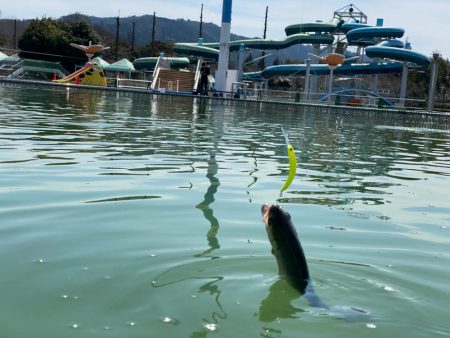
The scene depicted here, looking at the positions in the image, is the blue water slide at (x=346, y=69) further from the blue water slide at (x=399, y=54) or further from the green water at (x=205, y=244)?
the green water at (x=205, y=244)

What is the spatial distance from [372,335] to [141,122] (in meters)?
12.5

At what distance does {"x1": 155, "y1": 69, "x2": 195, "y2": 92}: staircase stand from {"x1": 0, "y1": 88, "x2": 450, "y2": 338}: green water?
86.4 feet

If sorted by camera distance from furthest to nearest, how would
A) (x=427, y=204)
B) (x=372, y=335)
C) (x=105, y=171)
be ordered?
(x=105, y=171) → (x=427, y=204) → (x=372, y=335)

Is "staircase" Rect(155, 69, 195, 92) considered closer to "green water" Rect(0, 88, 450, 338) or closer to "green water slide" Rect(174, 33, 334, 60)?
"green water slide" Rect(174, 33, 334, 60)

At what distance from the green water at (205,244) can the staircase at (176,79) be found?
2635cm

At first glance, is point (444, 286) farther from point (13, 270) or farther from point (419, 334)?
point (13, 270)

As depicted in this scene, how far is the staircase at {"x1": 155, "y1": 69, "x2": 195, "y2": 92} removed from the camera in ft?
117

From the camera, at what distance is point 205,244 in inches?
175

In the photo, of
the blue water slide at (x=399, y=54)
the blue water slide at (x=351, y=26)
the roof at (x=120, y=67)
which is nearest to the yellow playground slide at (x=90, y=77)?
the roof at (x=120, y=67)

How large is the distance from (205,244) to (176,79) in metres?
32.6

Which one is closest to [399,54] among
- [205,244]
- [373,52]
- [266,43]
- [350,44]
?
[373,52]

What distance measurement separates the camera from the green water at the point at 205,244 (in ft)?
10.1

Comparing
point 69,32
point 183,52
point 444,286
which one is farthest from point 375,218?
point 69,32

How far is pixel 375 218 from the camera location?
221 inches
